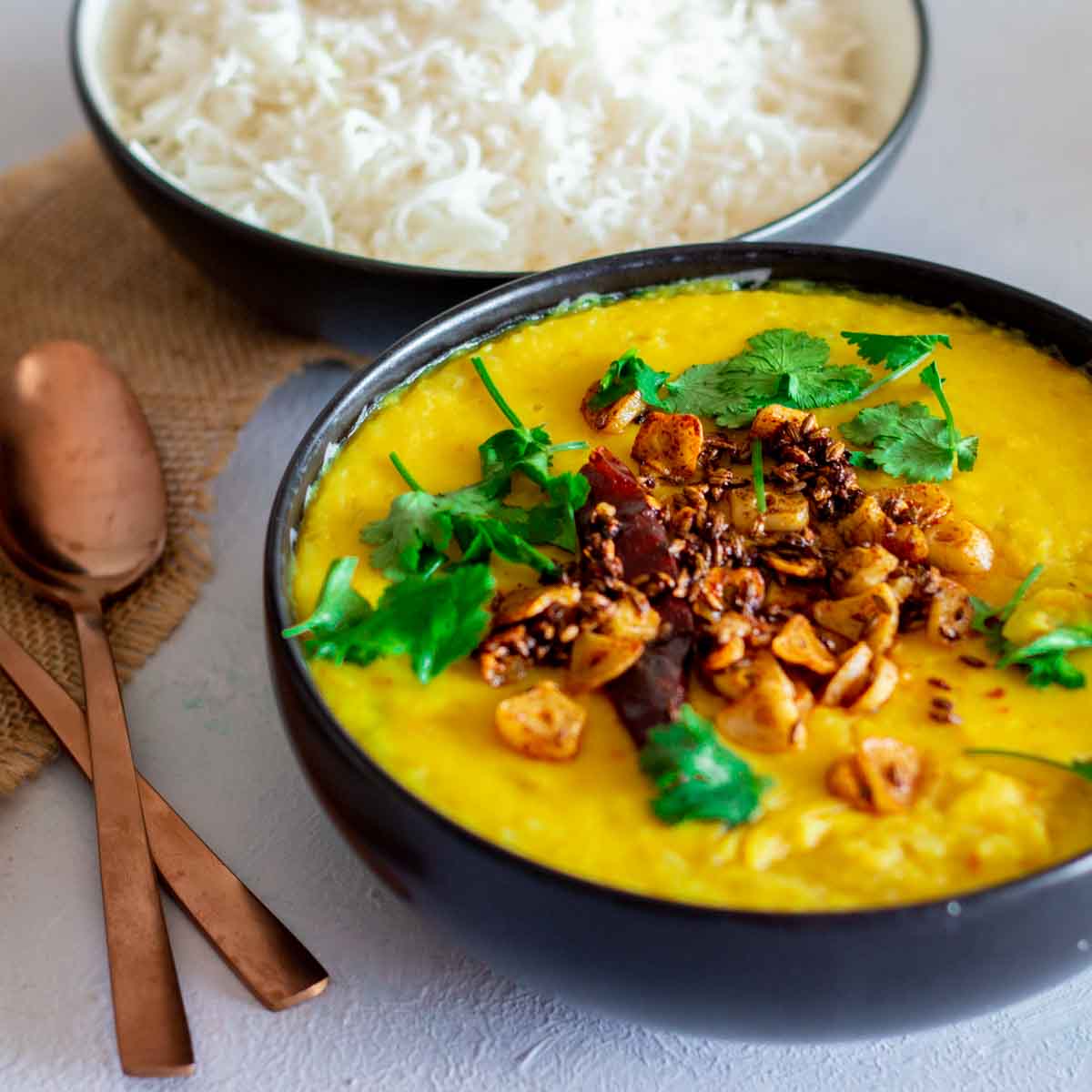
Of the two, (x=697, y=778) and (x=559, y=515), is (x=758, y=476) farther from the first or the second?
(x=697, y=778)

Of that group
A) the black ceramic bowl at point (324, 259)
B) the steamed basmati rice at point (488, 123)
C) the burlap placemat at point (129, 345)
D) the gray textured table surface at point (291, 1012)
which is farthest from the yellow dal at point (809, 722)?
the steamed basmati rice at point (488, 123)

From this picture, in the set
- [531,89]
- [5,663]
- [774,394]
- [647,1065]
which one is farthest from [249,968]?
[531,89]

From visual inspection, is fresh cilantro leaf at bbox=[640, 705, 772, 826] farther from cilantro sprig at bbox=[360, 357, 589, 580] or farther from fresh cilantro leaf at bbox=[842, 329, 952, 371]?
fresh cilantro leaf at bbox=[842, 329, 952, 371]

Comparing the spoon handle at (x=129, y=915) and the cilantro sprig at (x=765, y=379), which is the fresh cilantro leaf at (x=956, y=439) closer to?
the cilantro sprig at (x=765, y=379)

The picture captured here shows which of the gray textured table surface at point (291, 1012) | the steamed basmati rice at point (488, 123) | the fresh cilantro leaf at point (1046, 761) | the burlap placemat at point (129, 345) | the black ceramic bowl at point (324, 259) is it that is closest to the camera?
the fresh cilantro leaf at point (1046, 761)

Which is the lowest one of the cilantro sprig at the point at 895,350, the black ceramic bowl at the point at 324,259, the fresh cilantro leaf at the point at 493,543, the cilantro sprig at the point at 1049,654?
the black ceramic bowl at the point at 324,259

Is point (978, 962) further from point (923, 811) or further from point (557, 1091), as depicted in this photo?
point (557, 1091)

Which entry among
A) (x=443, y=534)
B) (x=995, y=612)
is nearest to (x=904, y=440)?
(x=995, y=612)
